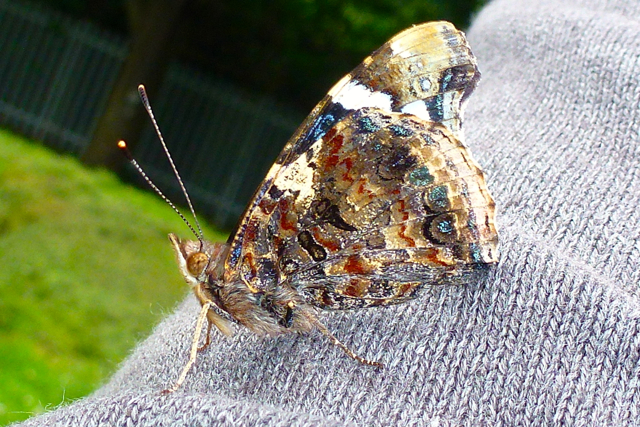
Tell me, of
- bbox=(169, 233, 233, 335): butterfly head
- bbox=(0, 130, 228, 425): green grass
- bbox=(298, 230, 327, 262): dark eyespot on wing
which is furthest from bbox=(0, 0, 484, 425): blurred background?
bbox=(298, 230, 327, 262): dark eyespot on wing

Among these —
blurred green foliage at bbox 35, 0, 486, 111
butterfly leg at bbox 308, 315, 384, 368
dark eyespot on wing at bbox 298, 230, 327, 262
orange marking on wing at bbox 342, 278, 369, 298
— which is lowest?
blurred green foliage at bbox 35, 0, 486, 111

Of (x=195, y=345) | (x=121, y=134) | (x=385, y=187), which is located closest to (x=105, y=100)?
(x=121, y=134)

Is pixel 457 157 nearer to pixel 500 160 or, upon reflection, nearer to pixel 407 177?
pixel 407 177

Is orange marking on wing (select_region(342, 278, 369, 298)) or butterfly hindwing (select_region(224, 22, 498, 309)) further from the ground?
butterfly hindwing (select_region(224, 22, 498, 309))

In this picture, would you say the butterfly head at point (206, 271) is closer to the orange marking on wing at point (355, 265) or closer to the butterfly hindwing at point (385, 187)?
the butterfly hindwing at point (385, 187)

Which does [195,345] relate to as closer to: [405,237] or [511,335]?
[405,237]

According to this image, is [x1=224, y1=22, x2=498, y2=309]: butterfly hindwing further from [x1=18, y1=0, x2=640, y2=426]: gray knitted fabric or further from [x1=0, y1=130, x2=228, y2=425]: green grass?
[x1=0, y1=130, x2=228, y2=425]: green grass
